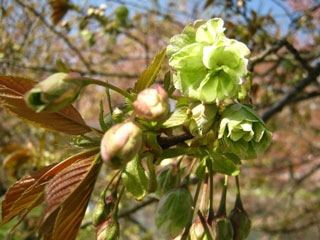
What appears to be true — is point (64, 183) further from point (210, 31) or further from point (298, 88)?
point (298, 88)

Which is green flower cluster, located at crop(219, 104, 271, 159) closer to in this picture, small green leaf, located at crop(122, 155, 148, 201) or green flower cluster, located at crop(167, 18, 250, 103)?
green flower cluster, located at crop(167, 18, 250, 103)

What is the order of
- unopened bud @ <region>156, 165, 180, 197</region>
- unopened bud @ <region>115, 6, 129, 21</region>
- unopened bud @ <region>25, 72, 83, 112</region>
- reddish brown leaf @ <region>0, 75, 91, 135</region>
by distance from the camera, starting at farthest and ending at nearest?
unopened bud @ <region>115, 6, 129, 21</region> → unopened bud @ <region>156, 165, 180, 197</region> → reddish brown leaf @ <region>0, 75, 91, 135</region> → unopened bud @ <region>25, 72, 83, 112</region>

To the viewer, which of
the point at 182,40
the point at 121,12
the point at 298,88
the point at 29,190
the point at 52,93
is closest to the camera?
the point at 52,93

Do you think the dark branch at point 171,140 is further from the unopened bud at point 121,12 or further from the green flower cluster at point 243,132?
the unopened bud at point 121,12

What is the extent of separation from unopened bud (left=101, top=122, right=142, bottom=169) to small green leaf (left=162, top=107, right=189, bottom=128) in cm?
15

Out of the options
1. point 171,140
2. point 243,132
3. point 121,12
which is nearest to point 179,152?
point 171,140

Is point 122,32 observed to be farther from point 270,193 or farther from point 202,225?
point 270,193

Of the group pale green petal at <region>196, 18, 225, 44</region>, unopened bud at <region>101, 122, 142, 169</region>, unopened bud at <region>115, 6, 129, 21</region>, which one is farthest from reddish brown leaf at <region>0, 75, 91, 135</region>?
unopened bud at <region>115, 6, 129, 21</region>

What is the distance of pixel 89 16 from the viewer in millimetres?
2441

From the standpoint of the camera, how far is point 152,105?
0.63m

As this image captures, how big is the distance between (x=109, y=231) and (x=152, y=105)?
1.09 ft

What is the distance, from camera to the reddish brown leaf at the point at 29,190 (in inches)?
28.9

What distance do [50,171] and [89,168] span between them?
92 mm

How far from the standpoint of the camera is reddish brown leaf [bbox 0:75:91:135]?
726 mm
